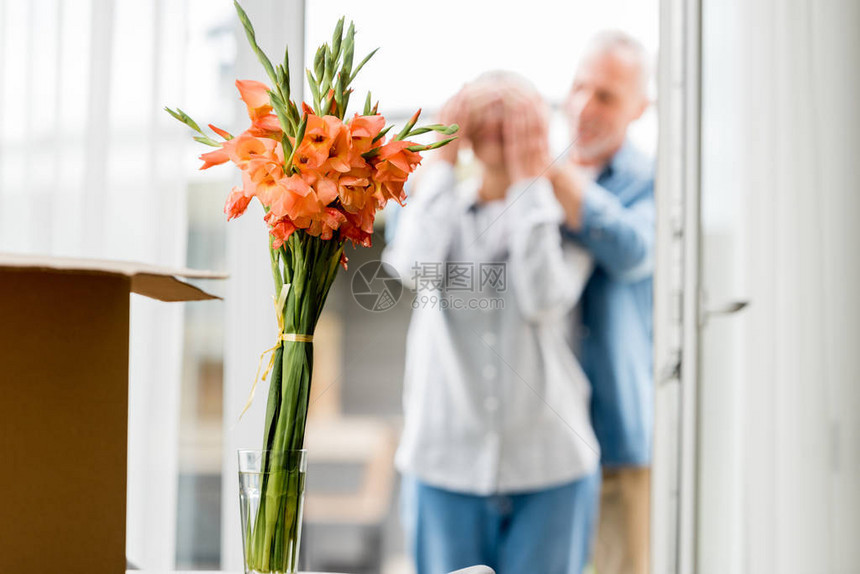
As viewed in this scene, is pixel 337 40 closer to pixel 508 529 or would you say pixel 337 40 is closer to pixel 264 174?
pixel 264 174

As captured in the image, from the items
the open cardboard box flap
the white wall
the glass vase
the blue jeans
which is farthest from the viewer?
the blue jeans

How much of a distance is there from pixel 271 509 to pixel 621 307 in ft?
3.79

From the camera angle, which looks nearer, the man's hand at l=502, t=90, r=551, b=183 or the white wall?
the white wall

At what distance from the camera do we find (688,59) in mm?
1355

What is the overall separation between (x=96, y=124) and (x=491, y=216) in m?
0.78

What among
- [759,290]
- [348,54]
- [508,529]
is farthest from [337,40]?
[508,529]

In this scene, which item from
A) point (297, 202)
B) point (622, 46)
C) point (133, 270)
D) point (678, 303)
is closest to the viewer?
point (133, 270)

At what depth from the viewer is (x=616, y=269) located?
162 centimetres

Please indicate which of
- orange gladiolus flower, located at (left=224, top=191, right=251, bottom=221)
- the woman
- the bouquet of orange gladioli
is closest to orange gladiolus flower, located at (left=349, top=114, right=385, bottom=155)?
the bouquet of orange gladioli

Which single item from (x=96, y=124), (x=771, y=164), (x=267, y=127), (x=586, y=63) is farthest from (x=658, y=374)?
(x=96, y=124)

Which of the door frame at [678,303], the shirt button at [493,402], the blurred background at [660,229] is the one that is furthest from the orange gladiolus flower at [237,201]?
the shirt button at [493,402]

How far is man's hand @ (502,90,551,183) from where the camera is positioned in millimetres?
1624

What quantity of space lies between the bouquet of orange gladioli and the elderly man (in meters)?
1.02

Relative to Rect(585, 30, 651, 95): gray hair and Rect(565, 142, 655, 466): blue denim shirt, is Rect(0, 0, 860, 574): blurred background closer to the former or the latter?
Rect(585, 30, 651, 95): gray hair
